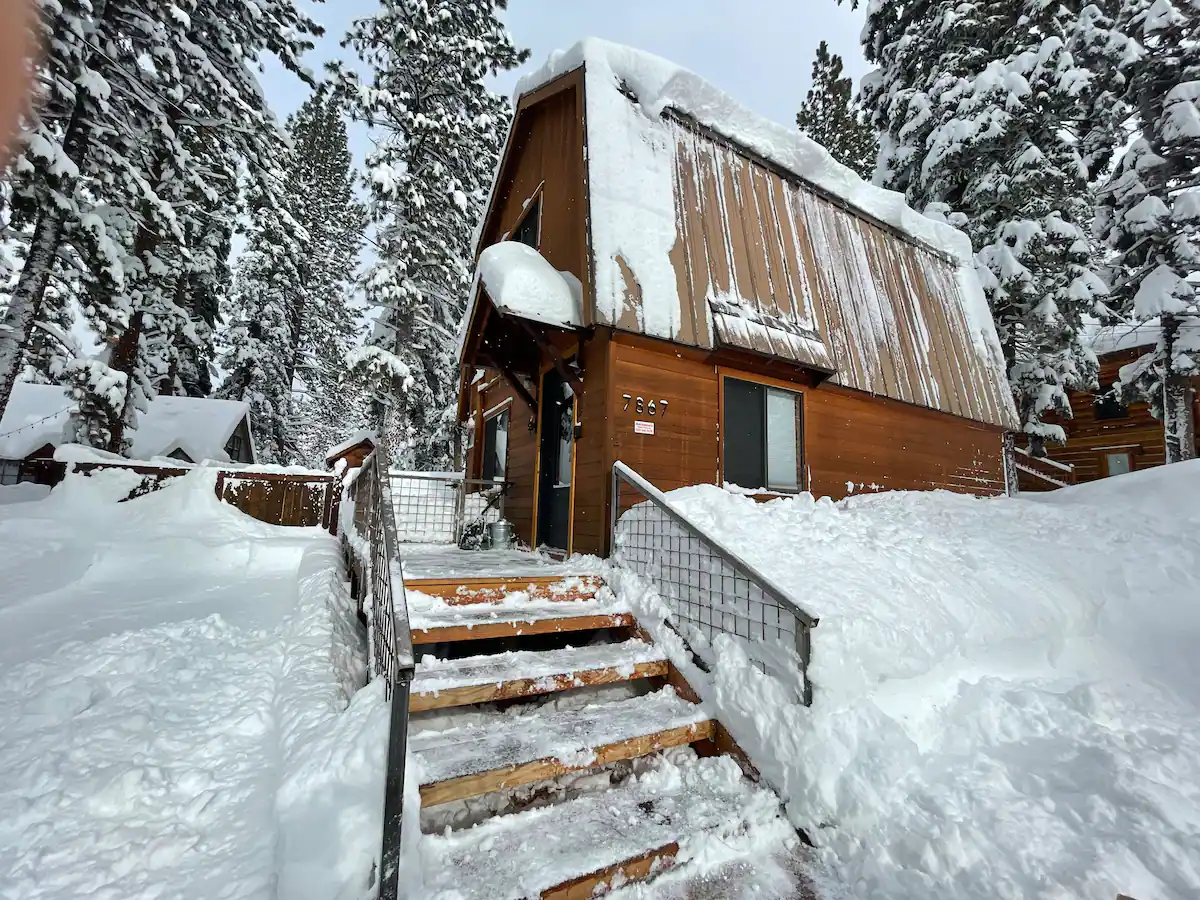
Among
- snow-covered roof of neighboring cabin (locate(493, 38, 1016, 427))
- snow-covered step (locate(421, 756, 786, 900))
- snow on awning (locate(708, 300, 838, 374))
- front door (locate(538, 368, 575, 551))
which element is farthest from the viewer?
front door (locate(538, 368, 575, 551))

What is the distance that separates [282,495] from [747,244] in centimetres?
1086

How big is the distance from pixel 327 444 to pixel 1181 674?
4493 centimetres

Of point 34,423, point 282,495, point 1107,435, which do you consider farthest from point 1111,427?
point 34,423

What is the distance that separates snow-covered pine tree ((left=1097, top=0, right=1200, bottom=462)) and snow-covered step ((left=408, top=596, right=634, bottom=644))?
1361 centimetres

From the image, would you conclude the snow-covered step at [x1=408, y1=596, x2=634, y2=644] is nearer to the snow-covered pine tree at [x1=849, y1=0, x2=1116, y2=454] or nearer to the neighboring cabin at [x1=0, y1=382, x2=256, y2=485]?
the snow-covered pine tree at [x1=849, y1=0, x2=1116, y2=454]

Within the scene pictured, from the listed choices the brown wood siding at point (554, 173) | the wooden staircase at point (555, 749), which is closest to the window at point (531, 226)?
the brown wood siding at point (554, 173)

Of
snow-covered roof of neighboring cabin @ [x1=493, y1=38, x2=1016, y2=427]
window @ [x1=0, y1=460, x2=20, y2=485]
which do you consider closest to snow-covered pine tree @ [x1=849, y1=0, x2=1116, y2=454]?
snow-covered roof of neighboring cabin @ [x1=493, y1=38, x2=1016, y2=427]

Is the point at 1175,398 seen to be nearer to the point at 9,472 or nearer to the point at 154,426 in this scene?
the point at 154,426

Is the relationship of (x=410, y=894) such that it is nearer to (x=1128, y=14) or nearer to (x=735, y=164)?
(x=735, y=164)

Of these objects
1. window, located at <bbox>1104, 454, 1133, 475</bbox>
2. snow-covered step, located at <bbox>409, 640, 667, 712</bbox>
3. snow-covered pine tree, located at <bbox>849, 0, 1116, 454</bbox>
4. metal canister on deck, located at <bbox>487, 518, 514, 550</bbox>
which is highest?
snow-covered pine tree, located at <bbox>849, 0, 1116, 454</bbox>

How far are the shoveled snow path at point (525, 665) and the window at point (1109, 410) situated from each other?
22.0 meters

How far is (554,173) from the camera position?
8523mm

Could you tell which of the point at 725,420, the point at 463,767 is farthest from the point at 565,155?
the point at 463,767

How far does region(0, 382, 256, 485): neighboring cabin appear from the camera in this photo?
679 inches
